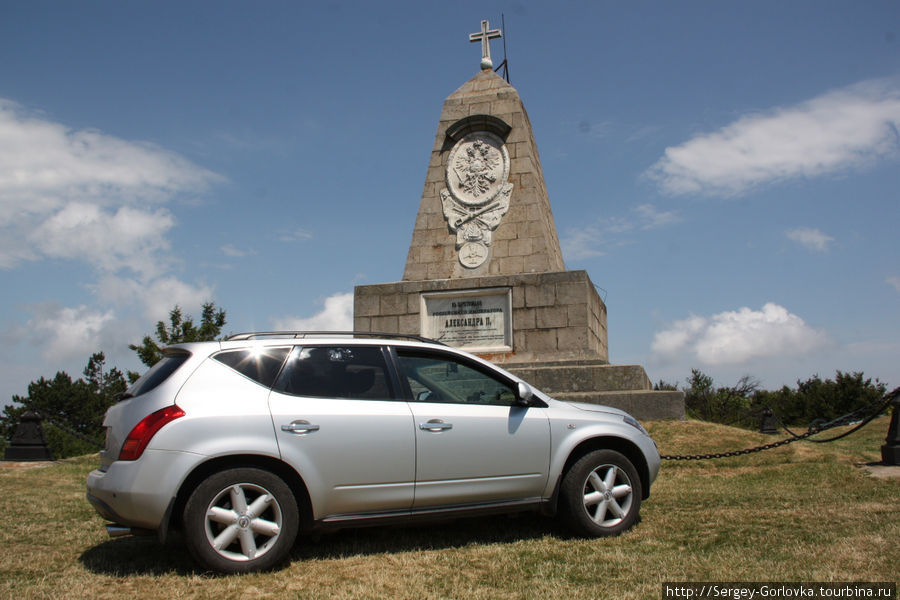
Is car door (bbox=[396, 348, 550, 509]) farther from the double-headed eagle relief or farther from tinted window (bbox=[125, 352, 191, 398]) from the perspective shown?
the double-headed eagle relief

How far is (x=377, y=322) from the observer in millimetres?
12227

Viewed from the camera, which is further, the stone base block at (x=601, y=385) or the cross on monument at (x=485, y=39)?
the cross on monument at (x=485, y=39)

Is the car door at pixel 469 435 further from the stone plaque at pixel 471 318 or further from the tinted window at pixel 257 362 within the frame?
the stone plaque at pixel 471 318

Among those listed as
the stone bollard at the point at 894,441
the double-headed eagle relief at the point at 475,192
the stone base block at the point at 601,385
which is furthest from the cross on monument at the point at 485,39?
the stone bollard at the point at 894,441

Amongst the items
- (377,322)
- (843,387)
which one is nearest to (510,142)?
(377,322)

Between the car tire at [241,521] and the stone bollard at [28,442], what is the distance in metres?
7.79

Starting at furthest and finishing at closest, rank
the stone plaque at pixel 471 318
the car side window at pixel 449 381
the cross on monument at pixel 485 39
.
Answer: the cross on monument at pixel 485 39
the stone plaque at pixel 471 318
the car side window at pixel 449 381

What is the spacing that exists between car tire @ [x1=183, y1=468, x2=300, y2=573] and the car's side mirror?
166 cm

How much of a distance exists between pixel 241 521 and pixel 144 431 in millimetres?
764

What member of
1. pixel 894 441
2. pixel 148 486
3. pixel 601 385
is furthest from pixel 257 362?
pixel 601 385

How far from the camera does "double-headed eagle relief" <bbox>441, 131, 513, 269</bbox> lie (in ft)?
40.6

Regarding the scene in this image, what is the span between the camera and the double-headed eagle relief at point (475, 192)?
12.4 meters

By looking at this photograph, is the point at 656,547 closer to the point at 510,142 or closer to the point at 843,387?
the point at 510,142

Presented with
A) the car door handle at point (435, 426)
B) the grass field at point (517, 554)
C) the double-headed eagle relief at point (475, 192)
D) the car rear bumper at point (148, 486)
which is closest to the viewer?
the grass field at point (517, 554)
